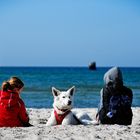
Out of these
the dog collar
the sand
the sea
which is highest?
the dog collar

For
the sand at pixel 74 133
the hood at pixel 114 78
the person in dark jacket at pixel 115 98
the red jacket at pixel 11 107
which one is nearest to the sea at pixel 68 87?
the person in dark jacket at pixel 115 98

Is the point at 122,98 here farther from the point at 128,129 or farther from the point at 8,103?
the point at 8,103

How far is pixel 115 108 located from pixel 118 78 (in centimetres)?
60

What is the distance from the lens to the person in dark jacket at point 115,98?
1014 cm

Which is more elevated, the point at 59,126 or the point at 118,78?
the point at 118,78

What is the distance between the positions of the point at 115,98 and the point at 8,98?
2.05m

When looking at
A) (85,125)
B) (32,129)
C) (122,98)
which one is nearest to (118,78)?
(122,98)

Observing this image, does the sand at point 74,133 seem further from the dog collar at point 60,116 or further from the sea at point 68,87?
the sea at point 68,87

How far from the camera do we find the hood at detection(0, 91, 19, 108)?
9.90 m

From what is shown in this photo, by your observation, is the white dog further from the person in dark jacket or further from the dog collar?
the person in dark jacket

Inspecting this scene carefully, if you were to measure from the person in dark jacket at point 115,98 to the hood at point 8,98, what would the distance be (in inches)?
66.7

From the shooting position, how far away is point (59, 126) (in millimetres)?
9586

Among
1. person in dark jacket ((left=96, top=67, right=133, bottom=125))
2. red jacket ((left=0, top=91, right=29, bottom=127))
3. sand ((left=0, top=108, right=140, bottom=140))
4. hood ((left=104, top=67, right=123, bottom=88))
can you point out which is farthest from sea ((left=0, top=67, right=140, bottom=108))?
sand ((left=0, top=108, right=140, bottom=140))

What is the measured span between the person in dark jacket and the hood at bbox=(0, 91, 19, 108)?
1694 mm
